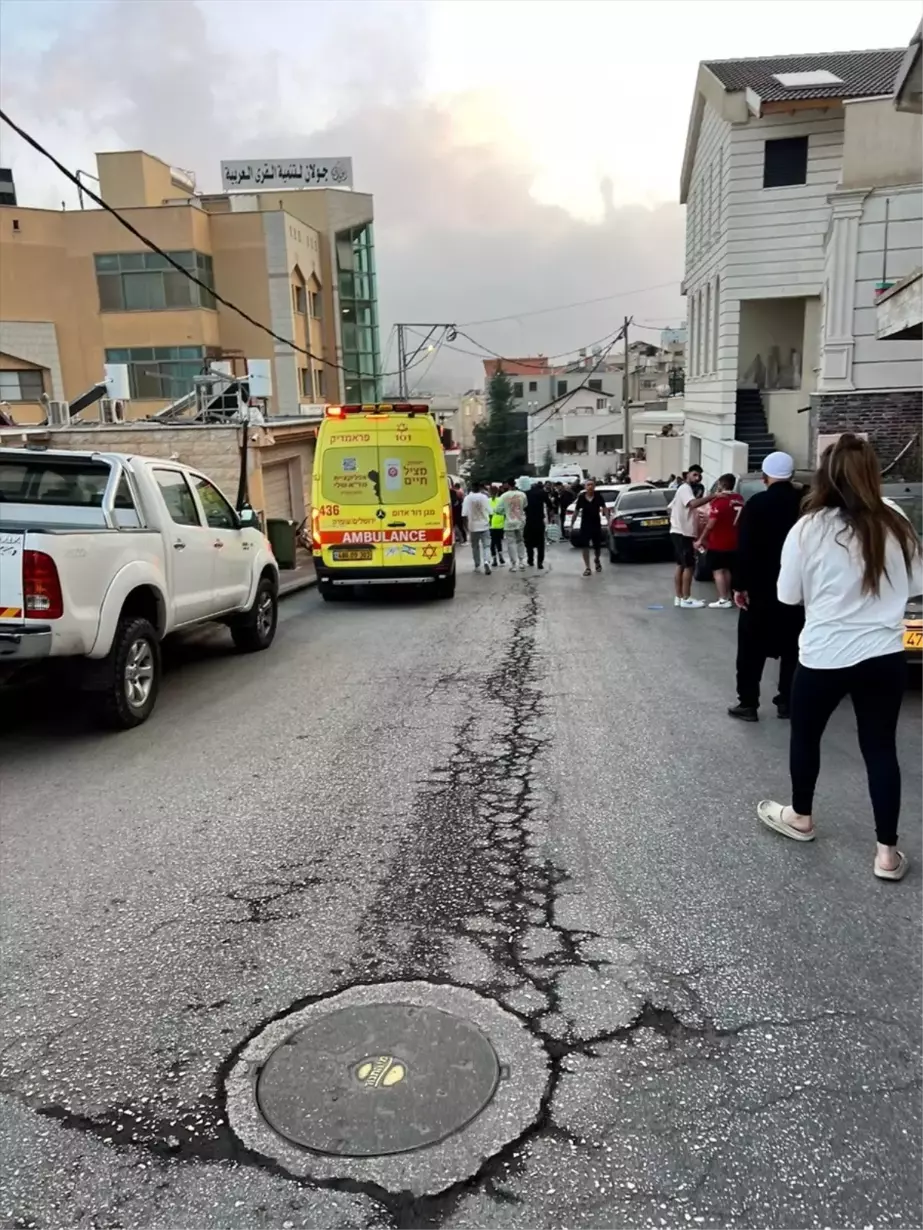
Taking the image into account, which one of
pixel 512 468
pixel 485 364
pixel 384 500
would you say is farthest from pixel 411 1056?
pixel 485 364

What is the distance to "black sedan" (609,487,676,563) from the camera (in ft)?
60.0

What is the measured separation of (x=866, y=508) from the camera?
156 inches

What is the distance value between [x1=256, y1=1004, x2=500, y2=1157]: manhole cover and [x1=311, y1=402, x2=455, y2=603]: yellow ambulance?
32.3 feet

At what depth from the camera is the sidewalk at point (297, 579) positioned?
49.4 ft

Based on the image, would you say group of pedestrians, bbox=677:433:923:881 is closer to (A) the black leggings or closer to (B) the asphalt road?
(A) the black leggings

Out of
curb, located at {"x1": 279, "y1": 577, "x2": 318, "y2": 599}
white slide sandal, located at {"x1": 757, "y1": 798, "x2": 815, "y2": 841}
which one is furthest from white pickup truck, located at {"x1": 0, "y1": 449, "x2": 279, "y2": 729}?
curb, located at {"x1": 279, "y1": 577, "x2": 318, "y2": 599}

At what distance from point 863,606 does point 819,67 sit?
28095mm

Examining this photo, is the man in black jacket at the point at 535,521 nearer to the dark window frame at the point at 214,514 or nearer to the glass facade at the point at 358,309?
the dark window frame at the point at 214,514

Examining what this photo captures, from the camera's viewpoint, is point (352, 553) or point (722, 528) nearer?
point (722, 528)

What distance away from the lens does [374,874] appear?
4160mm

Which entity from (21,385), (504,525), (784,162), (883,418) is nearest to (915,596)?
(504,525)

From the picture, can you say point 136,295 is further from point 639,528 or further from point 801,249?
point 639,528

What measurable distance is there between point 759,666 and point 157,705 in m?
4.68

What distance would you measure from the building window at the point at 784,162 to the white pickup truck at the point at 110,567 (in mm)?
20043
